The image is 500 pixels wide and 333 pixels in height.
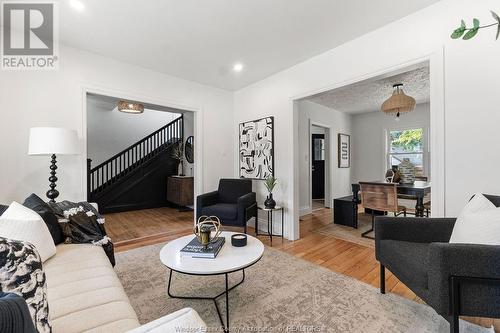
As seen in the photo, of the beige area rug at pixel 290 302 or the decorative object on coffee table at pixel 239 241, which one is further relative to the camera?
the decorative object on coffee table at pixel 239 241

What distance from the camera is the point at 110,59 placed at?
2969 mm

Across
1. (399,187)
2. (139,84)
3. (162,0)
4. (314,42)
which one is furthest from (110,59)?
(399,187)

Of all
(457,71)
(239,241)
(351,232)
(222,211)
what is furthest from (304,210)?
(457,71)

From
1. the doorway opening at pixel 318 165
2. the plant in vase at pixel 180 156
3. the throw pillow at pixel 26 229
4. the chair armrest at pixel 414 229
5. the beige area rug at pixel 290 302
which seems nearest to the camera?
the throw pillow at pixel 26 229

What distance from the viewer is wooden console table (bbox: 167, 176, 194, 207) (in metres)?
5.07

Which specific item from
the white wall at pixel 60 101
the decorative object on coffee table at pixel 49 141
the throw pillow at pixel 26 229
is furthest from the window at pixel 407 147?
the throw pillow at pixel 26 229

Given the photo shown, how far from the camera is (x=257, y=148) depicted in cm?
380

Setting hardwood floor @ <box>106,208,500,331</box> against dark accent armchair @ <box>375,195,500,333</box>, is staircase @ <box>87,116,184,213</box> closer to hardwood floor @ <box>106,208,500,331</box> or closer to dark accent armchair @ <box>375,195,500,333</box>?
hardwood floor @ <box>106,208,500,331</box>

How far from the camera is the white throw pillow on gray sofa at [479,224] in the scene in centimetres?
125

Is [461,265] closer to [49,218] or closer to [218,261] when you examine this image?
[218,261]

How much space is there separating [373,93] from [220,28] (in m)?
3.34

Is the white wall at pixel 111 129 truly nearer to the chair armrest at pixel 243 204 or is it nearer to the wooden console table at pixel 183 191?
the wooden console table at pixel 183 191

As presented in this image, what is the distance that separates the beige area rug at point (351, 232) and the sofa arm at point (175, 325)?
2950mm

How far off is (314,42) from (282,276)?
8.27ft
